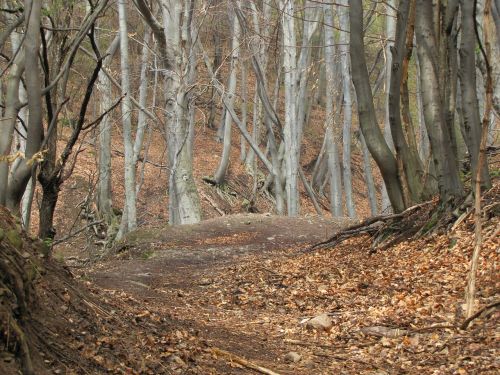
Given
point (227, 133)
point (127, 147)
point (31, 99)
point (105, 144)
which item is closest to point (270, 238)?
point (127, 147)

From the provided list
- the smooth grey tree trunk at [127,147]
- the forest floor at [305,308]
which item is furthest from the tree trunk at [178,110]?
the forest floor at [305,308]

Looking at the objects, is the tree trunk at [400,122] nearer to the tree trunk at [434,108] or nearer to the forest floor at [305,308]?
the tree trunk at [434,108]

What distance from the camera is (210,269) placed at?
10867 millimetres

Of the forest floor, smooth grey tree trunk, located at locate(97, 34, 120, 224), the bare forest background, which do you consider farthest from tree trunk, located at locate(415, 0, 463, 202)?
smooth grey tree trunk, located at locate(97, 34, 120, 224)

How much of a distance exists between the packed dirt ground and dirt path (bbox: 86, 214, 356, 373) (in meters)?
0.03

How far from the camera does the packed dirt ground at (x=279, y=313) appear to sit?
4.07 meters

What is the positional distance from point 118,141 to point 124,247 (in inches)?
652

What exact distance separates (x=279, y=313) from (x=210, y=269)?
3.53 m

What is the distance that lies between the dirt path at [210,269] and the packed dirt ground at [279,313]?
0.03 meters

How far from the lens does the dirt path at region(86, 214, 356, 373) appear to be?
Answer: 18.7 ft

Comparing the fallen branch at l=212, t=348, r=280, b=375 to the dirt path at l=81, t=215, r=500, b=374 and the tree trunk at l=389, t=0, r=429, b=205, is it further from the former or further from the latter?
the tree trunk at l=389, t=0, r=429, b=205

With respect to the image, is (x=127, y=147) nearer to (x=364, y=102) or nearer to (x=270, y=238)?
(x=270, y=238)

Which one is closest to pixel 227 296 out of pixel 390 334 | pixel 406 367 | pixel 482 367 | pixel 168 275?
pixel 168 275

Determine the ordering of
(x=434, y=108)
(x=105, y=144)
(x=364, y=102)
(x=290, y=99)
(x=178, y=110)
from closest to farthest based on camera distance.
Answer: (x=434, y=108) < (x=364, y=102) < (x=178, y=110) < (x=290, y=99) < (x=105, y=144)
